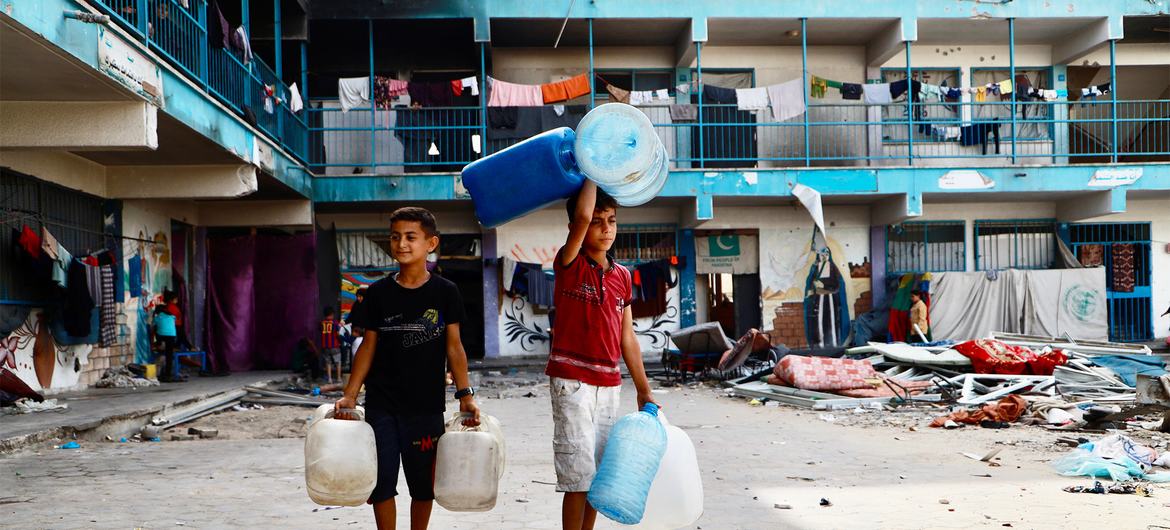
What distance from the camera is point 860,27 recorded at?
19.0 metres

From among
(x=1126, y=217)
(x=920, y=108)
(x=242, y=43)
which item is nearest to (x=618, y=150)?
(x=242, y=43)

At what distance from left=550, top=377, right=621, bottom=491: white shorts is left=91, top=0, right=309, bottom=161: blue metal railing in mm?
6319

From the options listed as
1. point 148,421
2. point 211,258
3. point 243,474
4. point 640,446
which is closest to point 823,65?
point 211,258

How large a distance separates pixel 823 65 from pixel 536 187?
17272 millimetres

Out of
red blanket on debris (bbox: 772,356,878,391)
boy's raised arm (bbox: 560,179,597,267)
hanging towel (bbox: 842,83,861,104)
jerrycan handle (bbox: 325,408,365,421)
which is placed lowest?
red blanket on debris (bbox: 772,356,878,391)

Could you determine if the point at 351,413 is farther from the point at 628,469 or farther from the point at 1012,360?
the point at 1012,360

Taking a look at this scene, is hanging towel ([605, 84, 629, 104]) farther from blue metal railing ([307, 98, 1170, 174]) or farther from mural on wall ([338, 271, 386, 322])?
mural on wall ([338, 271, 386, 322])

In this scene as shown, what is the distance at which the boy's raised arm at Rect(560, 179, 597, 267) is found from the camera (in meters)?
4.01

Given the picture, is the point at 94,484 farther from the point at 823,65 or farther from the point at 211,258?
the point at 823,65

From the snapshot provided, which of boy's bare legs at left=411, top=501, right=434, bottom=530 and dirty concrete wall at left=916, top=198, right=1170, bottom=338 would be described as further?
dirty concrete wall at left=916, top=198, right=1170, bottom=338

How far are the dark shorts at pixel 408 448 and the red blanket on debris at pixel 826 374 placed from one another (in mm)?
8714

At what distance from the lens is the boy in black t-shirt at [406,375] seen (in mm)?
3943

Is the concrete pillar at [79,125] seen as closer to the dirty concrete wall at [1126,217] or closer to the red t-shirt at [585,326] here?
the red t-shirt at [585,326]

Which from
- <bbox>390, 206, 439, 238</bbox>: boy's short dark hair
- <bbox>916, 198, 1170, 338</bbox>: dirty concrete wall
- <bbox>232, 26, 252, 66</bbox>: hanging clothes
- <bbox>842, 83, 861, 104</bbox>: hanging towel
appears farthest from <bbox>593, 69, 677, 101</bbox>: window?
<bbox>390, 206, 439, 238</bbox>: boy's short dark hair
